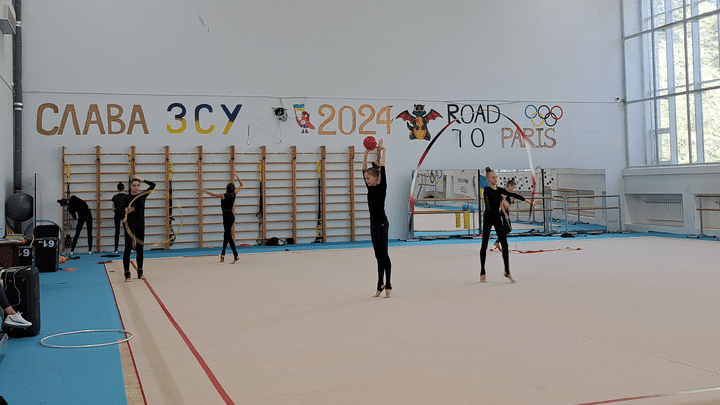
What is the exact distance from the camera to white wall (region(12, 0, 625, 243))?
11.7 metres

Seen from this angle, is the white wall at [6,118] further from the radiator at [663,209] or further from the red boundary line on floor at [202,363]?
the radiator at [663,209]

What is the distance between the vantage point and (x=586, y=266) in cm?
822

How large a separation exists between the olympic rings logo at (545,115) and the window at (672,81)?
6.83 ft

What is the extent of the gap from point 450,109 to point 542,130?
2.51m

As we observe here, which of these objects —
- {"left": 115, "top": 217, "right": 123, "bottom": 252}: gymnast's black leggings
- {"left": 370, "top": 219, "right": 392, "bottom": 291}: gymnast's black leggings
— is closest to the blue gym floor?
{"left": 370, "top": 219, "right": 392, "bottom": 291}: gymnast's black leggings

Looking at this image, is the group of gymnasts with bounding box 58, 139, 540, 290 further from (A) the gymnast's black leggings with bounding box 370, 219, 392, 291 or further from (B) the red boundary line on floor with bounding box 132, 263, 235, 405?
(B) the red boundary line on floor with bounding box 132, 263, 235, 405

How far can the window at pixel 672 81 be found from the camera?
1274 centimetres

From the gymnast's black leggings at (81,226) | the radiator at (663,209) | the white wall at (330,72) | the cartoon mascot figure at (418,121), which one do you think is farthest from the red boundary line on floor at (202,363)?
the radiator at (663,209)

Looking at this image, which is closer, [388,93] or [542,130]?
[388,93]

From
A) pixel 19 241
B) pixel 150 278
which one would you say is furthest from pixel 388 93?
pixel 19 241

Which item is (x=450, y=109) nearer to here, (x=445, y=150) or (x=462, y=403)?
(x=445, y=150)

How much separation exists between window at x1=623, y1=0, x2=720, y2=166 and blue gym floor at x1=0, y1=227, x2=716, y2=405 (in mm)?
12511

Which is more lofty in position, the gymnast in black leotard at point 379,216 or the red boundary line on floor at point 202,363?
the gymnast in black leotard at point 379,216

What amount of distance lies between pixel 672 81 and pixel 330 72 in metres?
8.09
